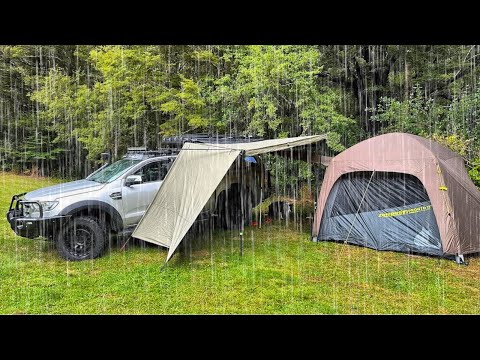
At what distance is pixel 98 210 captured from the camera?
22.6ft

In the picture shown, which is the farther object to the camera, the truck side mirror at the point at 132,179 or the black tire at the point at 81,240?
the truck side mirror at the point at 132,179

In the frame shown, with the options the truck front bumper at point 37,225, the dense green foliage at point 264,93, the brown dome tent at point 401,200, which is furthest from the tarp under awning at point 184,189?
the dense green foliage at point 264,93

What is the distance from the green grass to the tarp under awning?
517 mm

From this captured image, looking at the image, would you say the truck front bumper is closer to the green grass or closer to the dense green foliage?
the green grass

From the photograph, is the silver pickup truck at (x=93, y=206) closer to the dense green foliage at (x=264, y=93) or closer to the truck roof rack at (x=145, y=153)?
the truck roof rack at (x=145, y=153)

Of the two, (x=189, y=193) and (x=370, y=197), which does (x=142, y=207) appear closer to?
(x=189, y=193)

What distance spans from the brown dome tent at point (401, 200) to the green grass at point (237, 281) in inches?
13.8

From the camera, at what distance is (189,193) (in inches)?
276

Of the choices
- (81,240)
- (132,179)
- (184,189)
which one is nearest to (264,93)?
(184,189)

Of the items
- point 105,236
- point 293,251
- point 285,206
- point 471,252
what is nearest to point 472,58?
point 285,206

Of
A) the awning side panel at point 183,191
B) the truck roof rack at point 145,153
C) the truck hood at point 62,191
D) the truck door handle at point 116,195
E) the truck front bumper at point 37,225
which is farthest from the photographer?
the truck roof rack at point 145,153

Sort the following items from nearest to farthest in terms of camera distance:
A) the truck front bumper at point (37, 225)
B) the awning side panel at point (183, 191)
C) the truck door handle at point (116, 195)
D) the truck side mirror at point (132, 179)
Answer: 1. the truck front bumper at point (37, 225)
2. the awning side panel at point (183, 191)
3. the truck door handle at point (116, 195)
4. the truck side mirror at point (132, 179)

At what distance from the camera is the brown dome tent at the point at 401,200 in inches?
280

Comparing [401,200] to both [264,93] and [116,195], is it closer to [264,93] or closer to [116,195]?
[116,195]
